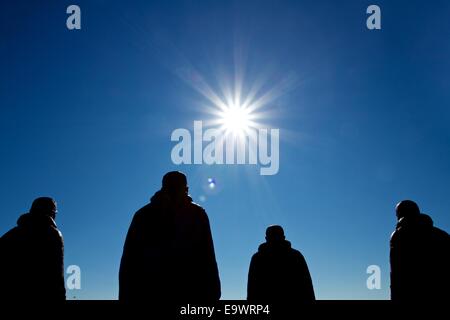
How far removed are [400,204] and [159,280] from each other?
4192mm

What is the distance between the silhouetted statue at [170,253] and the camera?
4.69 metres

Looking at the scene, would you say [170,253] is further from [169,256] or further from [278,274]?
[278,274]

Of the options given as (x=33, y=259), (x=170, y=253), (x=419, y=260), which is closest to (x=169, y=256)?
(x=170, y=253)

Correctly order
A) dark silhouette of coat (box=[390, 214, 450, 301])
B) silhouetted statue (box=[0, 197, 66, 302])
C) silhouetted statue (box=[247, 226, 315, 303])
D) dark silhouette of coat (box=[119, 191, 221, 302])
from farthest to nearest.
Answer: silhouetted statue (box=[247, 226, 315, 303])
dark silhouette of coat (box=[390, 214, 450, 301])
silhouetted statue (box=[0, 197, 66, 302])
dark silhouette of coat (box=[119, 191, 221, 302])

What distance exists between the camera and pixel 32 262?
A: 6.19 meters

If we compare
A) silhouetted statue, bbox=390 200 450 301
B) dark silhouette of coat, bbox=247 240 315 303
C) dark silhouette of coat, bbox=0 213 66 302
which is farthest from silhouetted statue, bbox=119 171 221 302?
silhouetted statue, bbox=390 200 450 301

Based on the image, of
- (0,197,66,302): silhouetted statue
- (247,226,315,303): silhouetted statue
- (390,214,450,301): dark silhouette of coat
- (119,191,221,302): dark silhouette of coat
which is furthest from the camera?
(247,226,315,303): silhouetted statue

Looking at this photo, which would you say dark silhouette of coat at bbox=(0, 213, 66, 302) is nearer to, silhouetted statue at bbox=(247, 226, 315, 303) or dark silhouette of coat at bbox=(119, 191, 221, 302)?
dark silhouette of coat at bbox=(119, 191, 221, 302)

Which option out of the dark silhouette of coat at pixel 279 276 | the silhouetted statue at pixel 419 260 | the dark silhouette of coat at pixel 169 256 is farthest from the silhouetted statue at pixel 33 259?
the silhouetted statue at pixel 419 260

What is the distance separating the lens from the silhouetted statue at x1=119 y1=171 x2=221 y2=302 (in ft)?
15.4

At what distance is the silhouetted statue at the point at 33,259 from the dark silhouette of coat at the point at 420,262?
5191 mm

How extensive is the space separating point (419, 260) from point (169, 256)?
404cm
